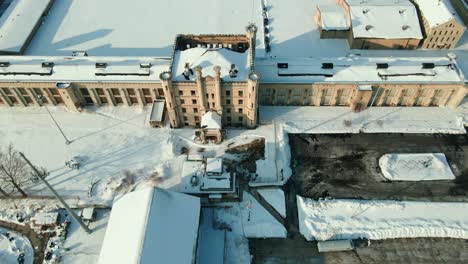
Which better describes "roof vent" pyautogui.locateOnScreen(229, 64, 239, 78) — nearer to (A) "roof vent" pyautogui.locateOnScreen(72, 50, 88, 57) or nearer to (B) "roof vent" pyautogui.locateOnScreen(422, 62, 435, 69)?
(A) "roof vent" pyautogui.locateOnScreen(72, 50, 88, 57)

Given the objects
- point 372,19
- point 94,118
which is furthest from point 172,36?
point 372,19

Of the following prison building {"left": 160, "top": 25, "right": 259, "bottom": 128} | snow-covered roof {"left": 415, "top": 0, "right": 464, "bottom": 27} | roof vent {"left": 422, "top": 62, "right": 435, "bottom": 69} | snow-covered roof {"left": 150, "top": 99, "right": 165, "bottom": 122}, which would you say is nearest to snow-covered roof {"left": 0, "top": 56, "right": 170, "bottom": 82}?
snow-covered roof {"left": 150, "top": 99, "right": 165, "bottom": 122}

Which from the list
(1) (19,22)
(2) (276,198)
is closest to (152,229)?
(2) (276,198)

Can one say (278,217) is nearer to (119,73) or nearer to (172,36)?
(119,73)

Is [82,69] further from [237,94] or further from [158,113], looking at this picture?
[237,94]

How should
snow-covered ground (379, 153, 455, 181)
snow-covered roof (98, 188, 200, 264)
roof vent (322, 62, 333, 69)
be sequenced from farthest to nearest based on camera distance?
1. roof vent (322, 62, 333, 69)
2. snow-covered ground (379, 153, 455, 181)
3. snow-covered roof (98, 188, 200, 264)

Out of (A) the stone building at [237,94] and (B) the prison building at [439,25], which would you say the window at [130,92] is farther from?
(B) the prison building at [439,25]
